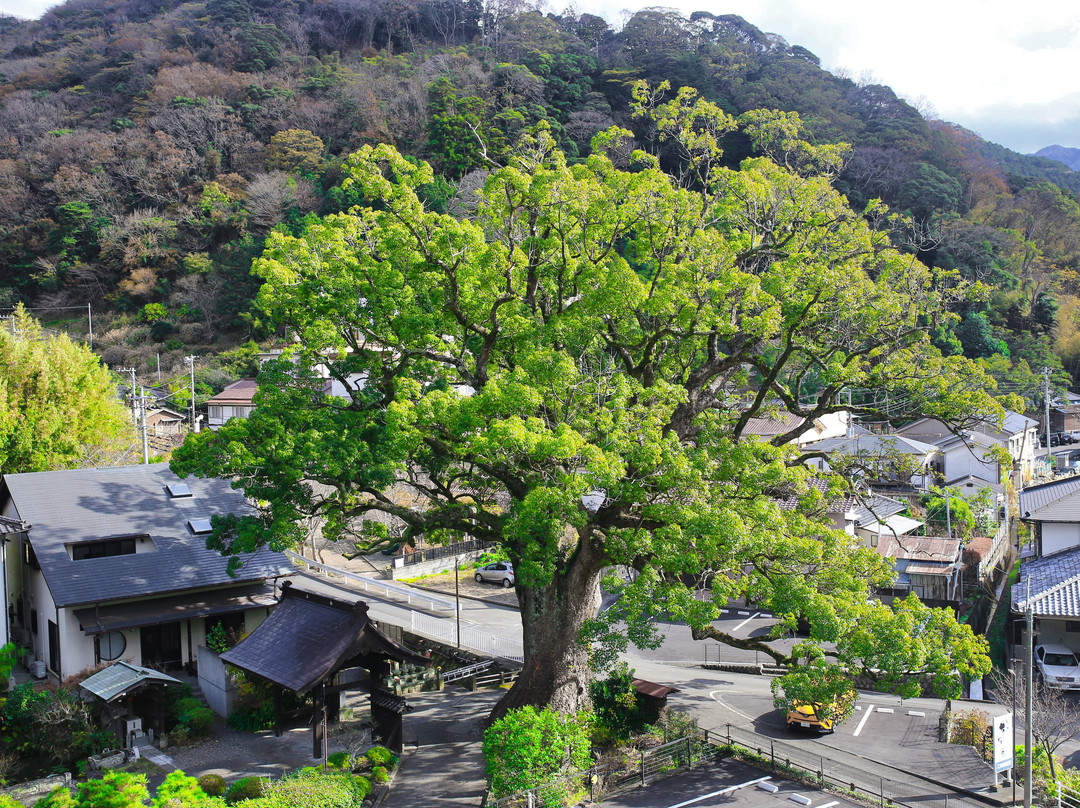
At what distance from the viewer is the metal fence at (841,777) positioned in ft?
49.4

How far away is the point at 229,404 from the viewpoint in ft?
168

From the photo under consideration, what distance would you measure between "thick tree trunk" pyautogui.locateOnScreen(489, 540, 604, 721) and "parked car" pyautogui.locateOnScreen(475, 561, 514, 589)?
15.9 m

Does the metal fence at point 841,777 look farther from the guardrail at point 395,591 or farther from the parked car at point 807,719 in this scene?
the guardrail at point 395,591

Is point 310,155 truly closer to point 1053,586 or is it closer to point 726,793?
point 1053,586

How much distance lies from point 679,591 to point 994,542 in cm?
2905

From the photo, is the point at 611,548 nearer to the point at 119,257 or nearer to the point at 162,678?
the point at 162,678

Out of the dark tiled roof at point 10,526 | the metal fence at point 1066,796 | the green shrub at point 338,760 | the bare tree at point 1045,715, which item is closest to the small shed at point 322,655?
the green shrub at point 338,760

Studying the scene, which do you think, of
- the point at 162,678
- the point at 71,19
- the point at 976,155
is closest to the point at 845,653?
the point at 162,678

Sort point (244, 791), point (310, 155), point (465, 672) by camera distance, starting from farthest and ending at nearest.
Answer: point (310, 155), point (465, 672), point (244, 791)

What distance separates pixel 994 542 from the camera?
36500mm

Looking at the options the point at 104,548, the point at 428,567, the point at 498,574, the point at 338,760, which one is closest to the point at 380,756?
the point at 338,760

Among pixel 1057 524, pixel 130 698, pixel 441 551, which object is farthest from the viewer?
pixel 441 551

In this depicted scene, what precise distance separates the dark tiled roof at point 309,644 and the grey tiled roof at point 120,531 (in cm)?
467

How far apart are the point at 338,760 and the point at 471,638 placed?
8836 mm
